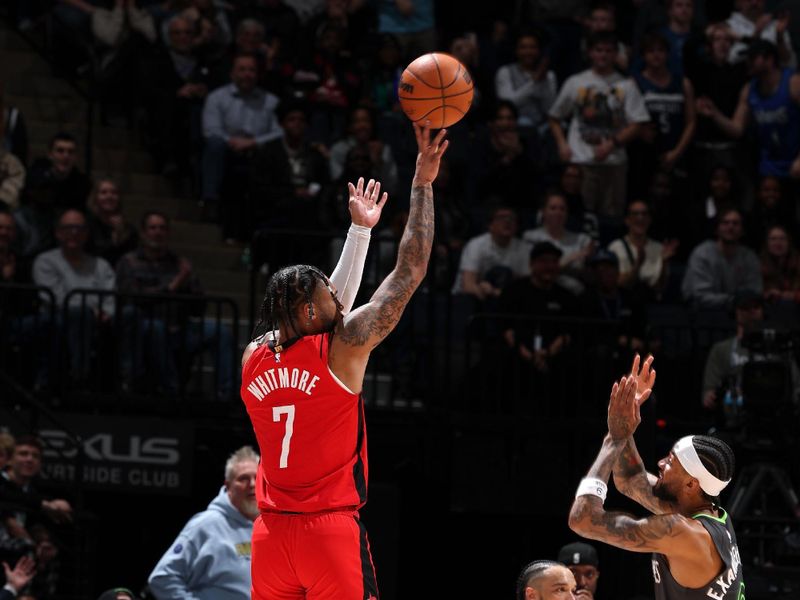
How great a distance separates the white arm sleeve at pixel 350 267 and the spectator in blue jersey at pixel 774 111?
9530 mm

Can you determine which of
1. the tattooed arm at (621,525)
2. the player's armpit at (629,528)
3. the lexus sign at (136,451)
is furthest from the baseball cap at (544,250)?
the player's armpit at (629,528)

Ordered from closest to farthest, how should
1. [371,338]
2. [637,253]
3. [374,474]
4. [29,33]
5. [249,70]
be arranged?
1. [371,338]
2. [374,474]
3. [637,253]
4. [249,70]
5. [29,33]

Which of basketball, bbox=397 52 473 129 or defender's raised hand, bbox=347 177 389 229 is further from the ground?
basketball, bbox=397 52 473 129

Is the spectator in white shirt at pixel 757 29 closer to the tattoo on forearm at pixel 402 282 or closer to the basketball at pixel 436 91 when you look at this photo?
the basketball at pixel 436 91

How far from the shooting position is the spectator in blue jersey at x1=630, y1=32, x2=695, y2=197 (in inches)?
612

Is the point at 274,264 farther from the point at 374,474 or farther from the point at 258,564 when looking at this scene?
the point at 258,564

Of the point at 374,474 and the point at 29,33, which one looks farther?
the point at 29,33

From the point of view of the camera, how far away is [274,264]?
42.6ft

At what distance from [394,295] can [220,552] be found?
3352mm

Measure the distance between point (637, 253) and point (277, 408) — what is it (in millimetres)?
7854

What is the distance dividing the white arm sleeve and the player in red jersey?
0.88 ft

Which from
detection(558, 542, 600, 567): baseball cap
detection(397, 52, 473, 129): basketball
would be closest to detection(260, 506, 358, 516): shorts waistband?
detection(397, 52, 473, 129): basketball

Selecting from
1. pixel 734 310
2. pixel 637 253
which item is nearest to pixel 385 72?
pixel 637 253

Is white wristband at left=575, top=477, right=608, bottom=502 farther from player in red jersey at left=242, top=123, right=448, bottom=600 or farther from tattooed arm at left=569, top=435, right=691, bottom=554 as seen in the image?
player in red jersey at left=242, top=123, right=448, bottom=600
